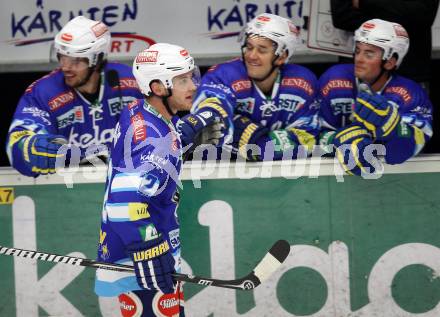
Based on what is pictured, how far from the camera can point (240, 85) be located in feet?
Result: 22.5

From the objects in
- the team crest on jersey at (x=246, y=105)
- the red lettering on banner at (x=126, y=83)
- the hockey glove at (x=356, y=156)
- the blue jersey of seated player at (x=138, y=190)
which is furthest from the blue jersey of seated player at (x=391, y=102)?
the blue jersey of seated player at (x=138, y=190)

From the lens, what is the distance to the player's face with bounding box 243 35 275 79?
22.4 ft

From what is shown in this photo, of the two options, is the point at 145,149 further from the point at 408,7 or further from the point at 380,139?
the point at 408,7

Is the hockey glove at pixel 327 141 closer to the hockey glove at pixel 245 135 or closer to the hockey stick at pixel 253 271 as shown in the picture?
the hockey glove at pixel 245 135

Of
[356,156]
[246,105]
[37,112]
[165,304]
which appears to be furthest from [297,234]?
[37,112]

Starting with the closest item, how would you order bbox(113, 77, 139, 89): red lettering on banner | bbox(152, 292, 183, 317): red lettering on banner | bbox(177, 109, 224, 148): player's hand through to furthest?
bbox(152, 292, 183, 317): red lettering on banner, bbox(177, 109, 224, 148): player's hand, bbox(113, 77, 139, 89): red lettering on banner

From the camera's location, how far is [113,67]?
7004 mm

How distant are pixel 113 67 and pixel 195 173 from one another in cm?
103

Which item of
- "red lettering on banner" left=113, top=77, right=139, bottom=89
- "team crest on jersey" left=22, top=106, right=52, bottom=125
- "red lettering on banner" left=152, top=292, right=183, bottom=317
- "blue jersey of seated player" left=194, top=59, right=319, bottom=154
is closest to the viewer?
"red lettering on banner" left=152, top=292, right=183, bottom=317

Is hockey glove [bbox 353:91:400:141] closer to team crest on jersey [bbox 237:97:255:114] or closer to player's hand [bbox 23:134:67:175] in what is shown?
team crest on jersey [bbox 237:97:255:114]

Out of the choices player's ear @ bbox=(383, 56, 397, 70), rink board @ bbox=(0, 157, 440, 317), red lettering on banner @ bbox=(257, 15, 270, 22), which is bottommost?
rink board @ bbox=(0, 157, 440, 317)

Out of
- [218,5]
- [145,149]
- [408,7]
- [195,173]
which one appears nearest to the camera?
[145,149]

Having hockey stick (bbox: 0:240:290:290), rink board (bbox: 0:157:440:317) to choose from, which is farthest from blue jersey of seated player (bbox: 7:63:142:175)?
hockey stick (bbox: 0:240:290:290)

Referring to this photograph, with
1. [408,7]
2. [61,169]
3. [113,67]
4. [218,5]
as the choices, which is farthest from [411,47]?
[61,169]
